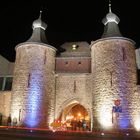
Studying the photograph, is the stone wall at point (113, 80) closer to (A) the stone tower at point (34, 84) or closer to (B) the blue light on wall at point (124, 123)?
(B) the blue light on wall at point (124, 123)

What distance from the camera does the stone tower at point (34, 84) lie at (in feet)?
86.5

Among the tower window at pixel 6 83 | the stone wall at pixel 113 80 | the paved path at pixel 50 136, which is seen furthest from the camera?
the tower window at pixel 6 83

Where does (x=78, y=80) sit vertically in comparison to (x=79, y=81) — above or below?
above

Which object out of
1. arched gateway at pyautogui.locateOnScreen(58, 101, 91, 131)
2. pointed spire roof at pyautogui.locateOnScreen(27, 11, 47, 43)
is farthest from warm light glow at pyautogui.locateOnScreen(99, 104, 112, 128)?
pointed spire roof at pyautogui.locateOnScreen(27, 11, 47, 43)

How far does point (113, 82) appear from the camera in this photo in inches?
978

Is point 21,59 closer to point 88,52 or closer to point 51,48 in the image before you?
point 51,48

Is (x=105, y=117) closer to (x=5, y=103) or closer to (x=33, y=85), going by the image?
(x=33, y=85)

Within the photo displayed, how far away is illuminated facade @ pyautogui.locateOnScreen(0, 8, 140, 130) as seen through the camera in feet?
80.4

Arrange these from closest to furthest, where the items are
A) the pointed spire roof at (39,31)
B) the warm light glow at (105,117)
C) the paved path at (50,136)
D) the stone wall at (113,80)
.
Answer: the paved path at (50,136), the warm light glow at (105,117), the stone wall at (113,80), the pointed spire roof at (39,31)

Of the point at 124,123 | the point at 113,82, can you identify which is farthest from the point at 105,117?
the point at 113,82

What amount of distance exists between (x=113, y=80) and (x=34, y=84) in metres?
8.00

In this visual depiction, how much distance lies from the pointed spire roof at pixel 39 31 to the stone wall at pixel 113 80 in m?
6.66

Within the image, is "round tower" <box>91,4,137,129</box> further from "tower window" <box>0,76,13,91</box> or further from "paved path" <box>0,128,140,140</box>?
"tower window" <box>0,76,13,91</box>

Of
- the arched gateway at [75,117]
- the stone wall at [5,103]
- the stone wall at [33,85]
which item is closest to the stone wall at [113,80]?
the stone wall at [33,85]
